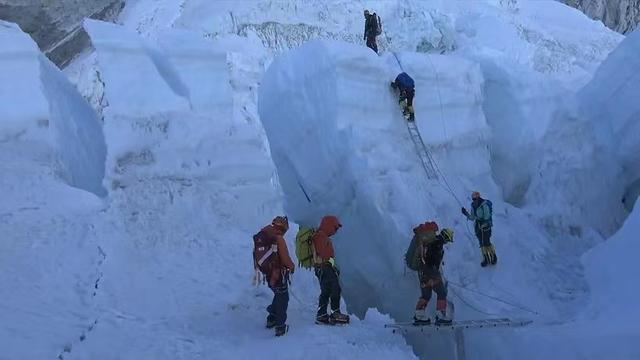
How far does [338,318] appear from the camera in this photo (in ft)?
26.7

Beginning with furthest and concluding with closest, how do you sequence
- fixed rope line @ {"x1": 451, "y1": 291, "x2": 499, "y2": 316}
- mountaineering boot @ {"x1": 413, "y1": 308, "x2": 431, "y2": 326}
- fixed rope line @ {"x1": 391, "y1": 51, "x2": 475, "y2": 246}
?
fixed rope line @ {"x1": 391, "y1": 51, "x2": 475, "y2": 246}
fixed rope line @ {"x1": 451, "y1": 291, "x2": 499, "y2": 316}
mountaineering boot @ {"x1": 413, "y1": 308, "x2": 431, "y2": 326}

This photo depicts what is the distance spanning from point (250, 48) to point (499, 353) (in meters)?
7.21

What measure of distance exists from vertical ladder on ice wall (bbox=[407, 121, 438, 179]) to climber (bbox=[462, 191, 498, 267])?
53.0 inches

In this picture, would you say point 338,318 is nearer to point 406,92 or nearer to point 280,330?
point 280,330

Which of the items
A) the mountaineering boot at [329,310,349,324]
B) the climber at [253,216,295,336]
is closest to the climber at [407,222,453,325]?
the mountaineering boot at [329,310,349,324]

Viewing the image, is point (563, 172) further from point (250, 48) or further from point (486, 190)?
point (250, 48)

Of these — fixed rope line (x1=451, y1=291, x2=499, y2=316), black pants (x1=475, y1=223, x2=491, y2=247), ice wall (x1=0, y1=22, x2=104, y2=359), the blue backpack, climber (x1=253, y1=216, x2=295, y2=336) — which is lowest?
fixed rope line (x1=451, y1=291, x2=499, y2=316)

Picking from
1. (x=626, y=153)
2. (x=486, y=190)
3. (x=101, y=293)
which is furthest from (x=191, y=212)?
(x=626, y=153)

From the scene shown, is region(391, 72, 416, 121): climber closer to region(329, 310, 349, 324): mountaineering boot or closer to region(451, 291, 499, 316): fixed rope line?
region(451, 291, 499, 316): fixed rope line

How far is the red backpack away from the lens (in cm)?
738

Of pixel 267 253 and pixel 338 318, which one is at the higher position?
pixel 267 253

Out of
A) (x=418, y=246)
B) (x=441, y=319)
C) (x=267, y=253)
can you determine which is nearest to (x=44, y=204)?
(x=267, y=253)

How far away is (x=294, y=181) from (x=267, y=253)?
17.0 ft

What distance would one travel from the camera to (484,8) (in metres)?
17.1
